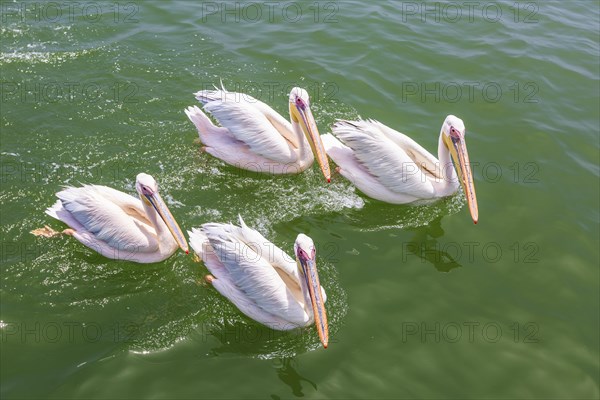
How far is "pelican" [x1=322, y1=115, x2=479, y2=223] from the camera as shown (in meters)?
6.07

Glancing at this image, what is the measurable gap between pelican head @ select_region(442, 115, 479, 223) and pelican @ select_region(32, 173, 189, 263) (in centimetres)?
314

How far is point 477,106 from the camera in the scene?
8219 mm

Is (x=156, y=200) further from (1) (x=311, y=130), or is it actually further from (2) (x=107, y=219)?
(1) (x=311, y=130)

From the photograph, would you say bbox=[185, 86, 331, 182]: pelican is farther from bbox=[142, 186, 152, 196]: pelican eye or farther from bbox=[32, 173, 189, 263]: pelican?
bbox=[142, 186, 152, 196]: pelican eye

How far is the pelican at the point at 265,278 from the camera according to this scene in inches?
183

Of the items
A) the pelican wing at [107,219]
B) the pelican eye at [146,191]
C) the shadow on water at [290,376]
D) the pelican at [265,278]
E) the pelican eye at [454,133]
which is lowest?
the shadow on water at [290,376]

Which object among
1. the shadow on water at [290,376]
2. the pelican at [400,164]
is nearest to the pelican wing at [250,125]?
the pelican at [400,164]

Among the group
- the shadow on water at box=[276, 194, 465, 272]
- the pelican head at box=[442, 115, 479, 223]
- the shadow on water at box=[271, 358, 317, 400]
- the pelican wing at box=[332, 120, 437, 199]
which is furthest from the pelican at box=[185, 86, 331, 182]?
the shadow on water at box=[271, 358, 317, 400]

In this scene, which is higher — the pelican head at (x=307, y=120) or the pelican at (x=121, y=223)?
the pelican head at (x=307, y=120)

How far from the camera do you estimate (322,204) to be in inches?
252

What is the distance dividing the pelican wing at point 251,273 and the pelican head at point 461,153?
2.22 m

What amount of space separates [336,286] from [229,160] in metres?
2.22

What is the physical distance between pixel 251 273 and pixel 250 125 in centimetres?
218

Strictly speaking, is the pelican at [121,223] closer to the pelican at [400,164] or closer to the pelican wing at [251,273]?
the pelican wing at [251,273]
